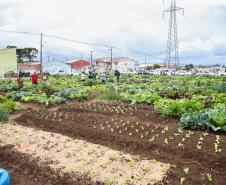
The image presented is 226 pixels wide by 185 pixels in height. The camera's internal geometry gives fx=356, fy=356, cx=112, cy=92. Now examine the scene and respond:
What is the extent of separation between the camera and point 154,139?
8328 mm

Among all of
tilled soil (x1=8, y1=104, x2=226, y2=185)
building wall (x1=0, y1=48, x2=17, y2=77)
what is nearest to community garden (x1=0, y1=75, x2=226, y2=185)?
tilled soil (x1=8, y1=104, x2=226, y2=185)

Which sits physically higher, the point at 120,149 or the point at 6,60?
the point at 6,60

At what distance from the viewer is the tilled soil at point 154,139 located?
246 inches

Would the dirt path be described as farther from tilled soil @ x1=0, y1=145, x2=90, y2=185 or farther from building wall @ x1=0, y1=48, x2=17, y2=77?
building wall @ x1=0, y1=48, x2=17, y2=77

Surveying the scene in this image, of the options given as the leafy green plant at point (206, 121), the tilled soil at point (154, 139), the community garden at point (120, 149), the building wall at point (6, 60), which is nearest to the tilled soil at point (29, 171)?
the community garden at point (120, 149)

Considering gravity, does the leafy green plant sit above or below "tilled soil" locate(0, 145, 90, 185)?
above

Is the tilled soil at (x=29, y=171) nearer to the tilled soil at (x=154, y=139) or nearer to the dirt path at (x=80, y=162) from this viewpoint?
the dirt path at (x=80, y=162)

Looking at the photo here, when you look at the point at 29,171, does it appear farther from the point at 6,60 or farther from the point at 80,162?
the point at 6,60

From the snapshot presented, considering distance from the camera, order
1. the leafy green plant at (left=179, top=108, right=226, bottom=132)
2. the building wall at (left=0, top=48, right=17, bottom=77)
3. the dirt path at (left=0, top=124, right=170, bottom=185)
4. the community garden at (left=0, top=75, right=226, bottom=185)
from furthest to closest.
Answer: the building wall at (left=0, top=48, right=17, bottom=77) < the leafy green plant at (left=179, top=108, right=226, bottom=132) < the community garden at (left=0, top=75, right=226, bottom=185) < the dirt path at (left=0, top=124, right=170, bottom=185)

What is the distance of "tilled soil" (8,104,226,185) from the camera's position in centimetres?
625

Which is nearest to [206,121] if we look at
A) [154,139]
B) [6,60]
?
[154,139]

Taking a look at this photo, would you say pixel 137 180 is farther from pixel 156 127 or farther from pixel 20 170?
pixel 156 127

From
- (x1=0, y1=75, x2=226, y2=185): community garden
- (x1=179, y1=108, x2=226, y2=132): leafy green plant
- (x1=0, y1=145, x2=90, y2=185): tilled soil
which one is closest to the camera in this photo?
(x1=0, y1=75, x2=226, y2=185): community garden

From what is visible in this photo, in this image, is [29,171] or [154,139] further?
[154,139]
